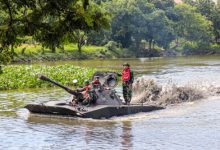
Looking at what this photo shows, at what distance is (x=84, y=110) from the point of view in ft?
69.8

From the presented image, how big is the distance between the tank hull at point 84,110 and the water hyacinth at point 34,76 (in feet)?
40.9

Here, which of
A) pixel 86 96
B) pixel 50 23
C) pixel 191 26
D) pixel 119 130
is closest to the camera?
pixel 50 23

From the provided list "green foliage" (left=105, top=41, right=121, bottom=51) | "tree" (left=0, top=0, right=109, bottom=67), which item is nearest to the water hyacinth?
"tree" (left=0, top=0, right=109, bottom=67)

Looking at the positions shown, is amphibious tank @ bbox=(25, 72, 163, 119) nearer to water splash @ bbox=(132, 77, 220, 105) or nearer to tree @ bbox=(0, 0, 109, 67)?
water splash @ bbox=(132, 77, 220, 105)

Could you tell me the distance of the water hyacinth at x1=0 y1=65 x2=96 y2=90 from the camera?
35.2m

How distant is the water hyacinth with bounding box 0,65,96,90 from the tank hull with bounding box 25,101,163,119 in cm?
1247

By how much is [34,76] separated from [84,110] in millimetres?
16190

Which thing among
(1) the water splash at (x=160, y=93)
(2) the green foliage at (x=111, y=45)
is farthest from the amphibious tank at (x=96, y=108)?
(2) the green foliage at (x=111, y=45)

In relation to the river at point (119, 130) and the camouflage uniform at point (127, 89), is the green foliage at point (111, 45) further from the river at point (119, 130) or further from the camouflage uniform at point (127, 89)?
the camouflage uniform at point (127, 89)

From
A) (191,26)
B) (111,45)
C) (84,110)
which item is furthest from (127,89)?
(191,26)

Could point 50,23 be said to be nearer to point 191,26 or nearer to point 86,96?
point 86,96

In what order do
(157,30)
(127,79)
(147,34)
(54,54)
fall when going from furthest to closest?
(157,30) → (147,34) → (54,54) → (127,79)

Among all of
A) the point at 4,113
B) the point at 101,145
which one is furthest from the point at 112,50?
the point at 101,145

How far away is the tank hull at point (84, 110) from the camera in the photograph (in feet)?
69.7
